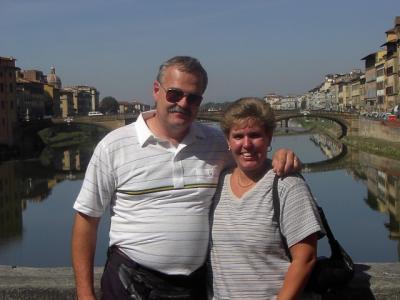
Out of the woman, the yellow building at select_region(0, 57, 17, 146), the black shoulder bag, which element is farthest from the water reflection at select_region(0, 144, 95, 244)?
the black shoulder bag

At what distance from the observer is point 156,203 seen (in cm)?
177

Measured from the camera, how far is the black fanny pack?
1749 millimetres

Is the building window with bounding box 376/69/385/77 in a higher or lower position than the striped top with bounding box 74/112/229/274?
higher

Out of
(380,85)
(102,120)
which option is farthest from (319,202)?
(380,85)

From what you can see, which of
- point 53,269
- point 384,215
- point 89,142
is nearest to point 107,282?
point 53,269

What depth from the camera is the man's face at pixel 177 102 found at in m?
1.77

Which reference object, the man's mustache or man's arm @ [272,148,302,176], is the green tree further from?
man's arm @ [272,148,302,176]

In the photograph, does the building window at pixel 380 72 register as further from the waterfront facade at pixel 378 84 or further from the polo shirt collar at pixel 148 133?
the polo shirt collar at pixel 148 133

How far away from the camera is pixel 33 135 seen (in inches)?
1547

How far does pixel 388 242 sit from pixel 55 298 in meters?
9.05

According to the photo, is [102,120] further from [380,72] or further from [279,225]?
[279,225]

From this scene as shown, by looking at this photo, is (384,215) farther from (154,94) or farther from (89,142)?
(89,142)

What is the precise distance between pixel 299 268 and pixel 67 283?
77 cm

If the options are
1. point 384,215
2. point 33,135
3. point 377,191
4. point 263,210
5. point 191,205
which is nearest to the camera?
point 263,210
